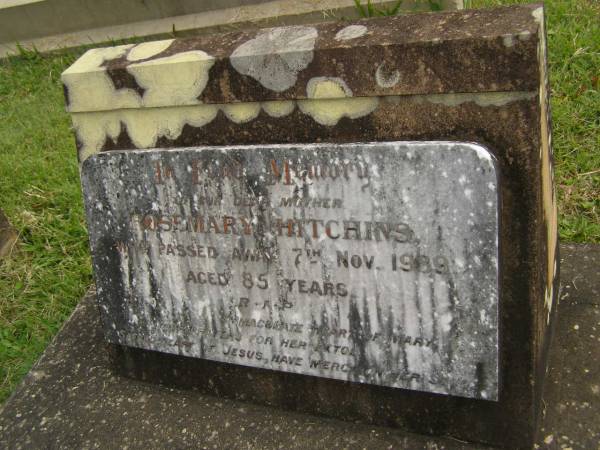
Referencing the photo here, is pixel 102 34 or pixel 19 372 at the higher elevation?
pixel 102 34

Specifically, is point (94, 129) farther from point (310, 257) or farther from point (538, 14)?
point (538, 14)

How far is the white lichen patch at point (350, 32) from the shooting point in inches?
57.4

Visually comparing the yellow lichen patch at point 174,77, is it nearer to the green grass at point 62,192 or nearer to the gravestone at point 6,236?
the green grass at point 62,192

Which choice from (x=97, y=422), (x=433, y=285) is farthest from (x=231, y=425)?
(x=433, y=285)

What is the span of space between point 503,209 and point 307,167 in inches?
16.4

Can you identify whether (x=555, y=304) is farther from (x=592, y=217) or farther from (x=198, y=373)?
(x=198, y=373)

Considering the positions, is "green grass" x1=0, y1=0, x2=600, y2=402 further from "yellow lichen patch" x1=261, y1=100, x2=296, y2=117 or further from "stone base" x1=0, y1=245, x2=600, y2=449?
"yellow lichen patch" x1=261, y1=100, x2=296, y2=117

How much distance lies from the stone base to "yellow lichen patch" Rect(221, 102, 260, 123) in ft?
2.38

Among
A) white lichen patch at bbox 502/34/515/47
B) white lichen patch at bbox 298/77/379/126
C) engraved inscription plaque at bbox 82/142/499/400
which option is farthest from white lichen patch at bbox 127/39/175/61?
white lichen patch at bbox 502/34/515/47

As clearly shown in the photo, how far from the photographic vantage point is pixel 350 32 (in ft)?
4.85

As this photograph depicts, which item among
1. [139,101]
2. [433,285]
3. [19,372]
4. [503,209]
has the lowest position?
[19,372]

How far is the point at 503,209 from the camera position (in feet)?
4.58

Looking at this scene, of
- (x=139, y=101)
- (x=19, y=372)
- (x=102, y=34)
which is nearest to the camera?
(x=139, y=101)

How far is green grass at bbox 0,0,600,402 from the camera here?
249cm
